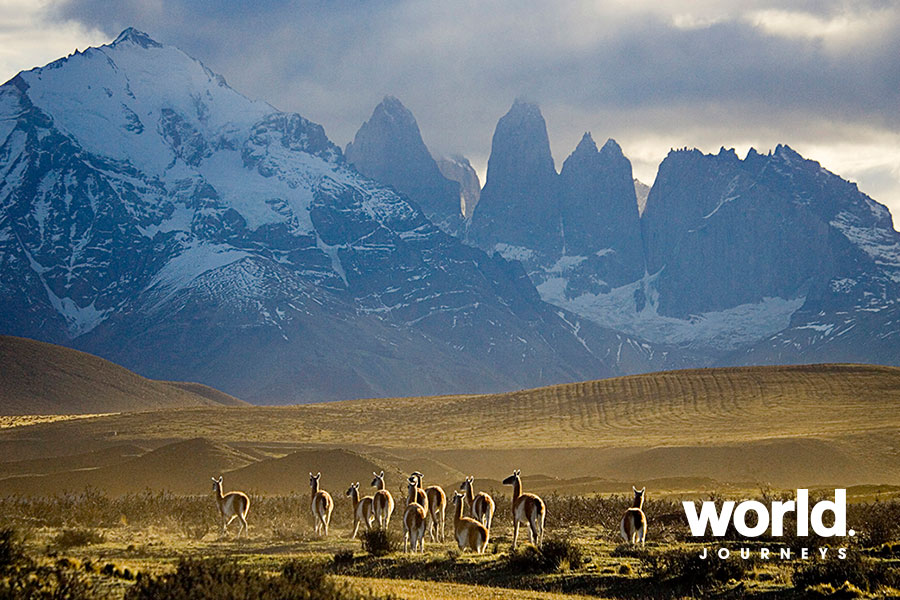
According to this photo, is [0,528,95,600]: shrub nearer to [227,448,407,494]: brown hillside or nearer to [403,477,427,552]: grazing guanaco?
[403,477,427,552]: grazing guanaco

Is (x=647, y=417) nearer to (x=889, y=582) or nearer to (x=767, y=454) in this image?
(x=767, y=454)

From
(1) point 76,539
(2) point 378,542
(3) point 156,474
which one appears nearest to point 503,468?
(3) point 156,474

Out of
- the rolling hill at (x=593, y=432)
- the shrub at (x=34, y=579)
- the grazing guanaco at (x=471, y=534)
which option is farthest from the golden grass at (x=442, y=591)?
the rolling hill at (x=593, y=432)

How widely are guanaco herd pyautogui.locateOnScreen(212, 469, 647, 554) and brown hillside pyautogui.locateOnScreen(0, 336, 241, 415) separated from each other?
99.4 m

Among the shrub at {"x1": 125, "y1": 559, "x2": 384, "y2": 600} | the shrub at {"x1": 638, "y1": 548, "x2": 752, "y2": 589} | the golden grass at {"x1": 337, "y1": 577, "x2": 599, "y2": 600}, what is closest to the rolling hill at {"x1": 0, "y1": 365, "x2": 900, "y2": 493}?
the shrub at {"x1": 638, "y1": 548, "x2": 752, "y2": 589}

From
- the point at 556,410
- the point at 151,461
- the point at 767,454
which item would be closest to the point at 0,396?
the point at 556,410

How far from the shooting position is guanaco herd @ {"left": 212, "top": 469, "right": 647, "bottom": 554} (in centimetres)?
2214

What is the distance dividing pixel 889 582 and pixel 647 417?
70209 mm

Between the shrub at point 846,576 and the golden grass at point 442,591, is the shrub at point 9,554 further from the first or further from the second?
the shrub at point 846,576

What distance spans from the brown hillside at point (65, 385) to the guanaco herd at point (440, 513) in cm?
9937

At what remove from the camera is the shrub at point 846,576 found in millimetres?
17000

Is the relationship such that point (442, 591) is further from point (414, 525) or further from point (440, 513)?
point (440, 513)

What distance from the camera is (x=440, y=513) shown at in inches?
1070

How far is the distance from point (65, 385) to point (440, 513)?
110 metres
